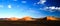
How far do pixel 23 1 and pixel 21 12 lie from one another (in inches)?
3.3

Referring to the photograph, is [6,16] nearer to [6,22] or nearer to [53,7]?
[6,22]

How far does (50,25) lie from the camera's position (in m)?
4.72

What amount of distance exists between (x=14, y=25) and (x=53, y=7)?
318 millimetres

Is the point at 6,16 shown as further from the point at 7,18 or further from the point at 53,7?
the point at 53,7

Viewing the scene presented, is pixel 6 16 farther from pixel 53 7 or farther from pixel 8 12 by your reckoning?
pixel 53 7

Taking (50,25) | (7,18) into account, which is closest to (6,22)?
(7,18)

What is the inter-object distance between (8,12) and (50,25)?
33cm

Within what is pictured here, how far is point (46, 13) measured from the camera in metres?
4.73

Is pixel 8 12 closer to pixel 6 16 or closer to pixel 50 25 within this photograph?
pixel 6 16

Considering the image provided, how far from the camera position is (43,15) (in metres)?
4.72

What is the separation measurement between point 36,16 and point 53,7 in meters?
0.14

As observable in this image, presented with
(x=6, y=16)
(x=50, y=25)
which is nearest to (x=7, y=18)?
(x=6, y=16)

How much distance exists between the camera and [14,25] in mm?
4723
